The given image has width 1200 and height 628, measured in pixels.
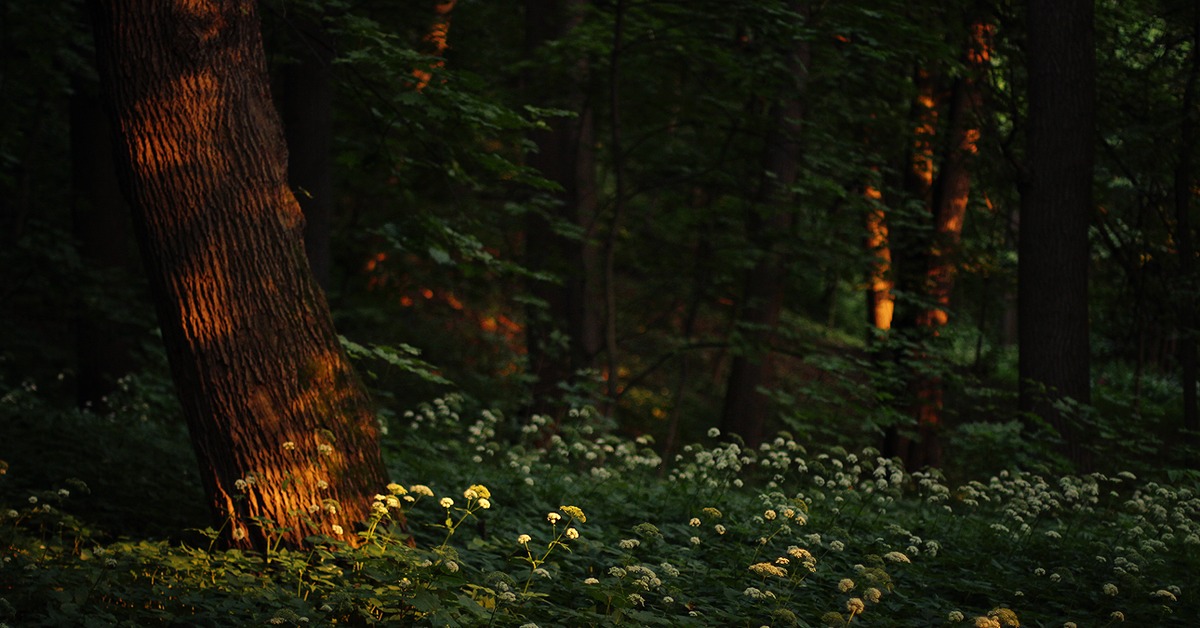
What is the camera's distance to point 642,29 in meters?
9.98

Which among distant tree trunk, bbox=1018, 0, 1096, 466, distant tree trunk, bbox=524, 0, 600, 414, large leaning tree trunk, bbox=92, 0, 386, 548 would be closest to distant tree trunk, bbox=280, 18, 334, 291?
distant tree trunk, bbox=524, 0, 600, 414

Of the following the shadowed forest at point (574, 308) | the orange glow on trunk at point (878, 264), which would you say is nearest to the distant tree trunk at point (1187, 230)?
the shadowed forest at point (574, 308)

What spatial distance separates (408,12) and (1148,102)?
7.62 meters

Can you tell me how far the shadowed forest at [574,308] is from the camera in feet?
15.4

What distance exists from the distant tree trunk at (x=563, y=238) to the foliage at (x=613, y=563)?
15.1ft

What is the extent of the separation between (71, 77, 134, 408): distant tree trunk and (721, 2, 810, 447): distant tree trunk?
7.16 m

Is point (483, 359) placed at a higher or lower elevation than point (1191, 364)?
lower

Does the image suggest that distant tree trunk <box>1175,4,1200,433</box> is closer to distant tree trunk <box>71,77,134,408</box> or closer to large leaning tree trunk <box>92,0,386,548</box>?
large leaning tree trunk <box>92,0,386,548</box>

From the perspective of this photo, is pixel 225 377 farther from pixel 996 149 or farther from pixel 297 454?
pixel 996 149

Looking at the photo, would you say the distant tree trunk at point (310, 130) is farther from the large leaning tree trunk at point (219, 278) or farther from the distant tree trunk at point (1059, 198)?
the distant tree trunk at point (1059, 198)

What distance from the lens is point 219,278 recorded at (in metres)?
4.79

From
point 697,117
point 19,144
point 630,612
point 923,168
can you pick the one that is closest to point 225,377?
point 630,612

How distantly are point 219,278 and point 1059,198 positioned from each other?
7.29 meters

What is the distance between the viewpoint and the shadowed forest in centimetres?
469
